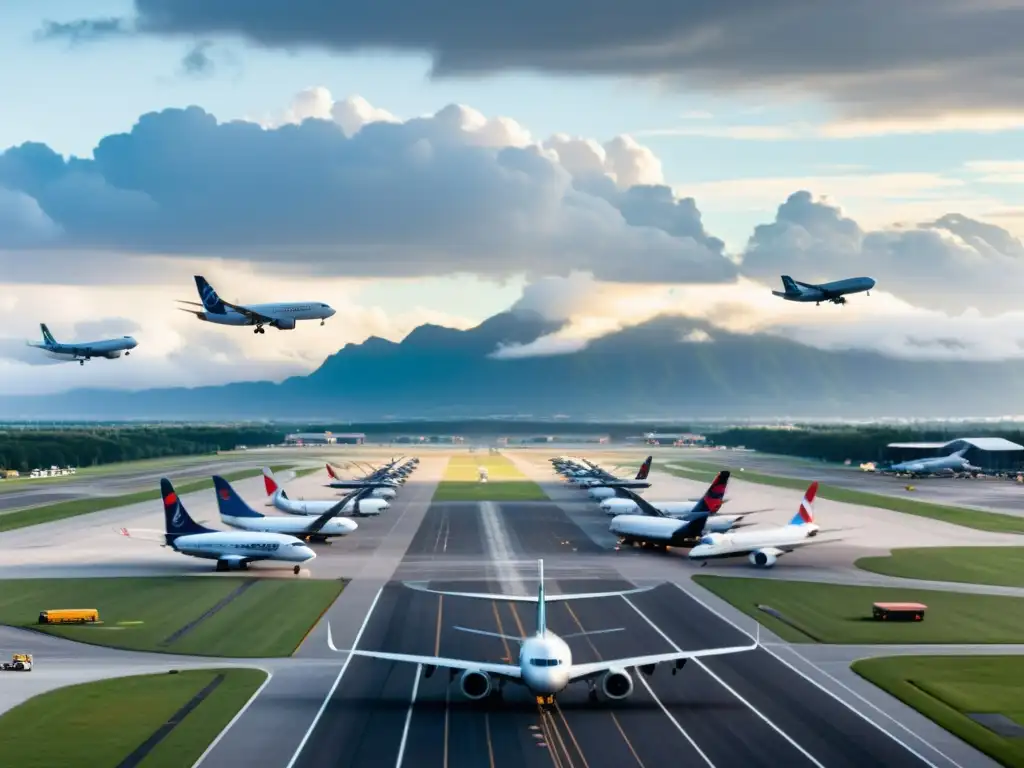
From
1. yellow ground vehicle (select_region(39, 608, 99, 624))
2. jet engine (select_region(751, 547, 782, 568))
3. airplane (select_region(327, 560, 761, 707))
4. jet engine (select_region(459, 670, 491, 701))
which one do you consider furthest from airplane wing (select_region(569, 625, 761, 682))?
jet engine (select_region(751, 547, 782, 568))

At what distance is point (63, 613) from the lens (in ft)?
309

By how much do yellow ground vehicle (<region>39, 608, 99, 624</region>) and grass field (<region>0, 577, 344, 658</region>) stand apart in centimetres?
91

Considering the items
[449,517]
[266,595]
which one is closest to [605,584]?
[266,595]

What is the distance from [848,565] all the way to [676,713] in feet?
228

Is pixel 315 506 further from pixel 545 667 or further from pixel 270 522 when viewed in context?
pixel 545 667

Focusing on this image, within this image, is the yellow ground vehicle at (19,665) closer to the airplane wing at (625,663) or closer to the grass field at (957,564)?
the airplane wing at (625,663)

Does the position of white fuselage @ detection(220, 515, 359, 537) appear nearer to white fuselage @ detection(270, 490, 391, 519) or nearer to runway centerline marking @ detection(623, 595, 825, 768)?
white fuselage @ detection(270, 490, 391, 519)

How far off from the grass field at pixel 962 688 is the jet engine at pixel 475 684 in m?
25.5

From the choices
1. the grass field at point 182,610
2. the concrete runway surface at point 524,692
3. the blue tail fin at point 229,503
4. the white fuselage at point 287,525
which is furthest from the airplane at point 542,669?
the blue tail fin at point 229,503

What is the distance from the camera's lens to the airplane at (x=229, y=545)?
121 meters

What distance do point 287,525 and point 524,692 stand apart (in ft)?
240

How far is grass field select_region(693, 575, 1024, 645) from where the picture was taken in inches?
3570

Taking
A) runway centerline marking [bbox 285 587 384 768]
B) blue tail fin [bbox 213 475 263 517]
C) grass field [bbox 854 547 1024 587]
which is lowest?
runway centerline marking [bbox 285 587 384 768]

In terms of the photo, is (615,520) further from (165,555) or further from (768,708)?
(768,708)
